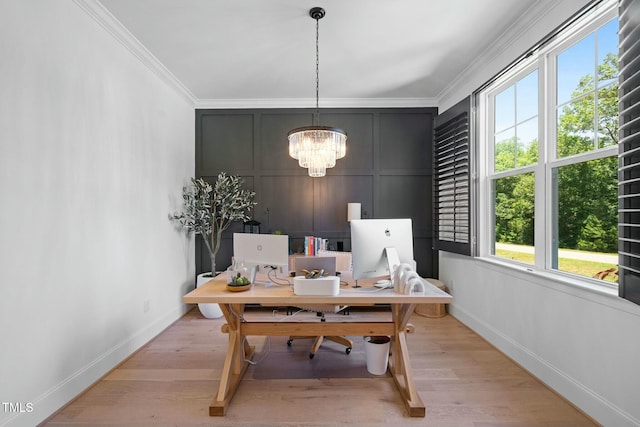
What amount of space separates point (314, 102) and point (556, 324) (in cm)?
346

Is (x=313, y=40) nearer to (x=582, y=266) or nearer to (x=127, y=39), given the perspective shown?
(x=127, y=39)

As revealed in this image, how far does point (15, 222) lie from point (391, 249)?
2.21m

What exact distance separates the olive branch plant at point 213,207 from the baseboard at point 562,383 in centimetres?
301

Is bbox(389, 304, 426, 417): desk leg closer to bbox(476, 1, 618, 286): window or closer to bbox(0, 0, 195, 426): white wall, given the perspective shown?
bbox(476, 1, 618, 286): window

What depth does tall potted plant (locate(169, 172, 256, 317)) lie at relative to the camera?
3.69 meters

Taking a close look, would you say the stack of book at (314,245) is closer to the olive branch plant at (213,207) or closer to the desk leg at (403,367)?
the olive branch plant at (213,207)

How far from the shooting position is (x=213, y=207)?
3.89 metres

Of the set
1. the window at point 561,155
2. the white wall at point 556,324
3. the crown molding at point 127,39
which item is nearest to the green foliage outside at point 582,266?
the window at point 561,155

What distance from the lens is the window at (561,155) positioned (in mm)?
1902

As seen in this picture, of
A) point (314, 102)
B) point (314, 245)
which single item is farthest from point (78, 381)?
point (314, 102)

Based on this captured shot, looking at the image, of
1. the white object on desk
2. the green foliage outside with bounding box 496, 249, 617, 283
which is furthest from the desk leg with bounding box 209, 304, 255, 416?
the green foliage outside with bounding box 496, 249, 617, 283

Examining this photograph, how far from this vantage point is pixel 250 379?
7.54 ft

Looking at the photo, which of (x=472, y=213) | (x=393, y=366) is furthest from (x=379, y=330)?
(x=472, y=213)

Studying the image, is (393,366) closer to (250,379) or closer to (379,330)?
(379,330)
